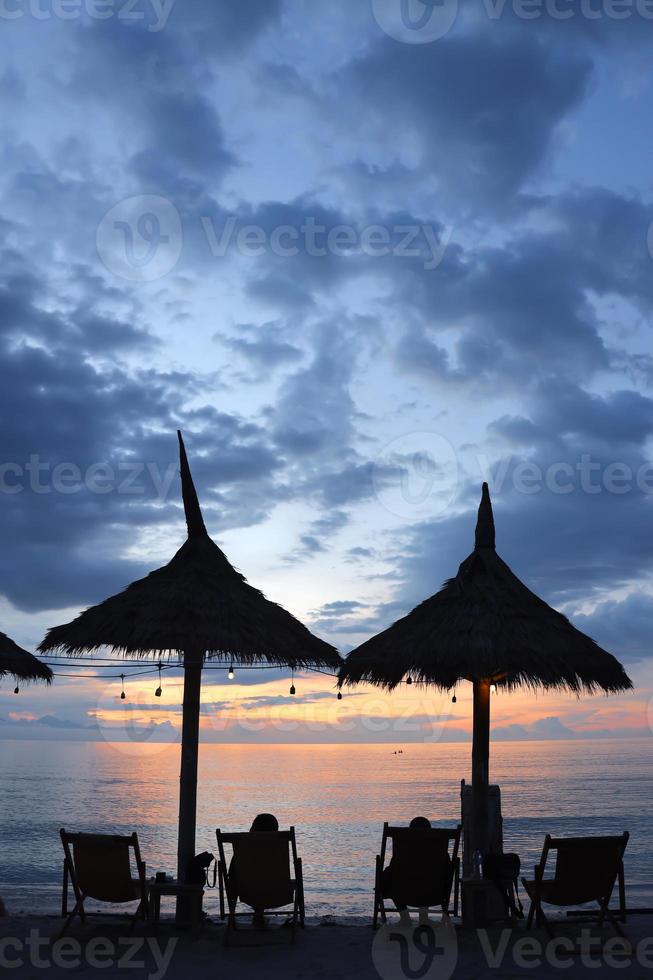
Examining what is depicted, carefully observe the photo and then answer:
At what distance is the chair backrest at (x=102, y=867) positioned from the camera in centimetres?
641

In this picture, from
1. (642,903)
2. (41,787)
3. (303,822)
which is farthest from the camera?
(41,787)

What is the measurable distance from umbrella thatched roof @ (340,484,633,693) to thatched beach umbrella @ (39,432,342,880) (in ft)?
2.09

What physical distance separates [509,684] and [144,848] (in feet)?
81.9

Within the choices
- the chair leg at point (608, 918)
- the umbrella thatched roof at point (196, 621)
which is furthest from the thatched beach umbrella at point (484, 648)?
the chair leg at point (608, 918)

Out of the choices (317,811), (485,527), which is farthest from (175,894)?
(317,811)

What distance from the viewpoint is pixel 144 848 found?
2991cm

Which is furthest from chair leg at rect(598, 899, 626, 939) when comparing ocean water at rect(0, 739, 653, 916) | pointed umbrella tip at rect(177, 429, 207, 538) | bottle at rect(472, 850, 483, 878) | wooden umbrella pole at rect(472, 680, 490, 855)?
ocean water at rect(0, 739, 653, 916)

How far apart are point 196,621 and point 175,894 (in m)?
2.16

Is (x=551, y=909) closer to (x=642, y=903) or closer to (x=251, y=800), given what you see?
(x=642, y=903)

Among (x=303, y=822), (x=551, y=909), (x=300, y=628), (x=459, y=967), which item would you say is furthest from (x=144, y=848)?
(x=459, y=967)

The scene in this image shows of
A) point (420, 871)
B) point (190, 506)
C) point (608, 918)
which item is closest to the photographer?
point (608, 918)

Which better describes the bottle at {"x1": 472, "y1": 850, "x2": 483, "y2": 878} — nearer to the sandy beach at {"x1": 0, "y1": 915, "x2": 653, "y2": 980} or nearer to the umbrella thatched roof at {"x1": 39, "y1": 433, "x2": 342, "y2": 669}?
the sandy beach at {"x1": 0, "y1": 915, "x2": 653, "y2": 980}

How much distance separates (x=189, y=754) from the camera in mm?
7516

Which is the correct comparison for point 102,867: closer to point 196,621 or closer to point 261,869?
point 261,869
